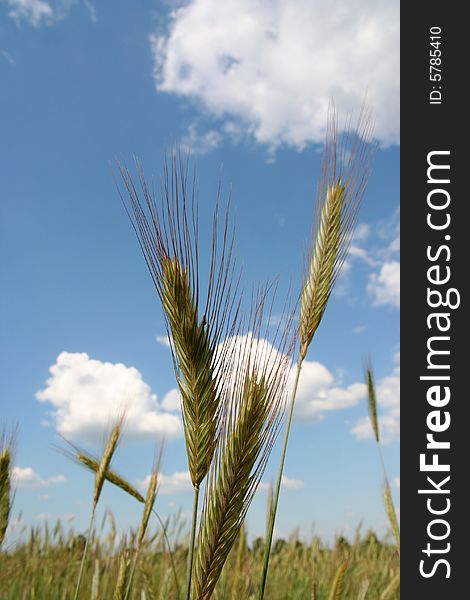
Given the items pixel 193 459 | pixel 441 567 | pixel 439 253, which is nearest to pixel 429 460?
pixel 441 567

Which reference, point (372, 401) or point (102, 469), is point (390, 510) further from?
point (102, 469)

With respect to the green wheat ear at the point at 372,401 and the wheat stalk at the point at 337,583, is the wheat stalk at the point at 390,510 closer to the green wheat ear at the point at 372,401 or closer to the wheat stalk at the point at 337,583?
the green wheat ear at the point at 372,401

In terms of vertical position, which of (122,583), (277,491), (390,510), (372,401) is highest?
(372,401)

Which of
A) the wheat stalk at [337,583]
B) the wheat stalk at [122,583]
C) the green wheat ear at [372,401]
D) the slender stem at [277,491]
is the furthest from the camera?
the green wheat ear at [372,401]

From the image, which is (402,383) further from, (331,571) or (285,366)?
(331,571)

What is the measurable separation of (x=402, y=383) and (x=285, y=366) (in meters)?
1.44

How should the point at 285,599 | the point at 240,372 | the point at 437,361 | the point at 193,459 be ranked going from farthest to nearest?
1. the point at 285,599
2. the point at 437,361
3. the point at 240,372
4. the point at 193,459

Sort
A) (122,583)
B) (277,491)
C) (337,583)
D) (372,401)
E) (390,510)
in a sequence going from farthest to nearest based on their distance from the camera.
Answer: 1. (372,401)
2. (390,510)
3. (122,583)
4. (337,583)
5. (277,491)

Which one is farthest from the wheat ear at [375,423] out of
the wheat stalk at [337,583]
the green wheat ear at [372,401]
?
the wheat stalk at [337,583]

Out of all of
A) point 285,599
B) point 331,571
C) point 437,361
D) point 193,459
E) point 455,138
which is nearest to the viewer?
point 193,459

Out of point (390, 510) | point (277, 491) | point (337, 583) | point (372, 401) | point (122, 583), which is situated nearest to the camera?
point (277, 491)

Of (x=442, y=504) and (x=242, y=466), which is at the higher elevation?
(x=442, y=504)

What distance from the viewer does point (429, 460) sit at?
9.25 ft

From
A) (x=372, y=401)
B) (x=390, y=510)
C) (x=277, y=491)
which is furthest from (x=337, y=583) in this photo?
(x=372, y=401)
